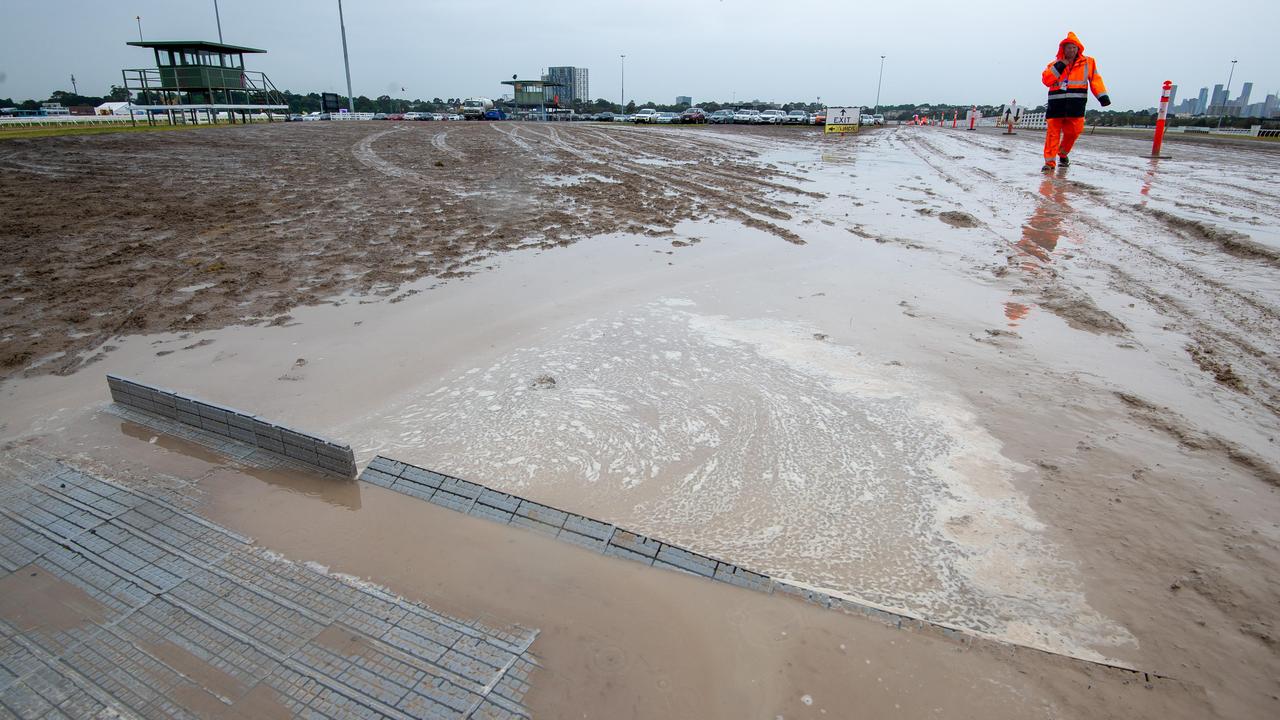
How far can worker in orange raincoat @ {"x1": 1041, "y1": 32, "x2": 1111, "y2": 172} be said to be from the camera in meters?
14.5

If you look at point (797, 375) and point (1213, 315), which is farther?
point (1213, 315)

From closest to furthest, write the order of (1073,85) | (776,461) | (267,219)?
(776,461)
(267,219)
(1073,85)

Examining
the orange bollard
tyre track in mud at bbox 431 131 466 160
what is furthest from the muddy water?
the orange bollard

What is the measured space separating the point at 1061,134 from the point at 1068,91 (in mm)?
1064

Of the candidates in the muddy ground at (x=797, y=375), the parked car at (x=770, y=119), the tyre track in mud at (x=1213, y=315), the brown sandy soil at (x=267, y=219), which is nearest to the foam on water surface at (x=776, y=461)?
the muddy ground at (x=797, y=375)

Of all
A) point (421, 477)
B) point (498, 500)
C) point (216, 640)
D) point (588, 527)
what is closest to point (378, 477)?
point (421, 477)

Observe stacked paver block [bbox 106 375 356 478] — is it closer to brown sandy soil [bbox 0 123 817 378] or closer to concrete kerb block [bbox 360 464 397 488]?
concrete kerb block [bbox 360 464 397 488]

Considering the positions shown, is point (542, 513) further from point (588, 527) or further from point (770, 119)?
point (770, 119)

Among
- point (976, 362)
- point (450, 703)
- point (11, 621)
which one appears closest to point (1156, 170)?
point (976, 362)

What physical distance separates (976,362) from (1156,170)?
1396cm

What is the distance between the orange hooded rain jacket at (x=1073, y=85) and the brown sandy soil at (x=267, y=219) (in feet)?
21.5

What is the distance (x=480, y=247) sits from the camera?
826 centimetres

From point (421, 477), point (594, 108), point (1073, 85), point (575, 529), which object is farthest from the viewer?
point (594, 108)

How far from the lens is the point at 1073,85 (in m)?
14.5
